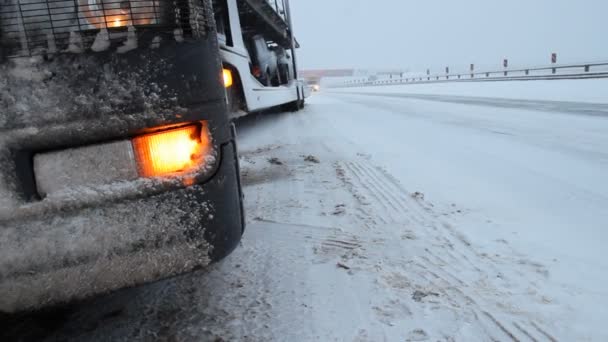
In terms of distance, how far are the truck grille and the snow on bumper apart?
1.81 feet

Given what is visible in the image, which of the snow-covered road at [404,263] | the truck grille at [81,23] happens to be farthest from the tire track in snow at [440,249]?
the truck grille at [81,23]

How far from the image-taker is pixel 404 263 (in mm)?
2264

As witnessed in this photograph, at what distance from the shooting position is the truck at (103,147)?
4.29 ft

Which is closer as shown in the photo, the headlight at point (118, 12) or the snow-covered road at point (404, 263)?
the headlight at point (118, 12)

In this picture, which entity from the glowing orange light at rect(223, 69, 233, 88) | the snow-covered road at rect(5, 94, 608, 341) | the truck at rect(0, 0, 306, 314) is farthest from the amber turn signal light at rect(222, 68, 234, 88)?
the truck at rect(0, 0, 306, 314)

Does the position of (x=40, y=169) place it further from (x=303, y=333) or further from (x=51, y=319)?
(x=303, y=333)

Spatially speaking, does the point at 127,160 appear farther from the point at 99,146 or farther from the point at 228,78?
the point at 228,78

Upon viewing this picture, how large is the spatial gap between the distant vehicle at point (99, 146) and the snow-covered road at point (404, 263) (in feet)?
1.90

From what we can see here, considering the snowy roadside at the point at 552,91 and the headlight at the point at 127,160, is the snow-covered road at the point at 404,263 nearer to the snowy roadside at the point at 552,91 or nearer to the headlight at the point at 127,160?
the headlight at the point at 127,160

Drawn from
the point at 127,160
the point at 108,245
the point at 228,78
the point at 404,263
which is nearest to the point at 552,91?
the point at 228,78

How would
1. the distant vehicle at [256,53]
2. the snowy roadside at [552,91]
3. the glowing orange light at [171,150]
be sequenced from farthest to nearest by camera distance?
the snowy roadside at [552,91], the distant vehicle at [256,53], the glowing orange light at [171,150]

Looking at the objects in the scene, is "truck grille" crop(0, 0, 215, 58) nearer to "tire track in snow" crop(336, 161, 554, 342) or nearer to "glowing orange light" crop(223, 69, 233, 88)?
"tire track in snow" crop(336, 161, 554, 342)

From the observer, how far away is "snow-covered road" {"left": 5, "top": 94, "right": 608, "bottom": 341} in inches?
69.3

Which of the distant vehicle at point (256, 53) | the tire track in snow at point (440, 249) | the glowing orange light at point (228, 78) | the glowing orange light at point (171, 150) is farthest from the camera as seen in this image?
the distant vehicle at point (256, 53)
